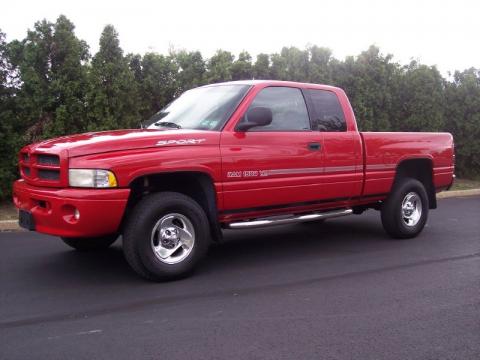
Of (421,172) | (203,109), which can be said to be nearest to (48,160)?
(203,109)

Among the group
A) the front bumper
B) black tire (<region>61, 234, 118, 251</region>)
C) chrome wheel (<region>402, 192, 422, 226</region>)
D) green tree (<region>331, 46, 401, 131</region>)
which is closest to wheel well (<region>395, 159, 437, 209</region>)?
chrome wheel (<region>402, 192, 422, 226</region>)

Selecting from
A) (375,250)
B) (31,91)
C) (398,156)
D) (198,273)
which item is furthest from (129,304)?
(31,91)

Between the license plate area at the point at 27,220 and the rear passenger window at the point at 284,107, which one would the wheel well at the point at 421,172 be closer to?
the rear passenger window at the point at 284,107

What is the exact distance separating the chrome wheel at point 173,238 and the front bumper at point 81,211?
42cm

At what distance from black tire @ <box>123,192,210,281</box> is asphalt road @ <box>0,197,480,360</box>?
0.54 ft

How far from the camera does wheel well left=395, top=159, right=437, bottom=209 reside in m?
7.23

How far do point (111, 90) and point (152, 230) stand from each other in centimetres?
599

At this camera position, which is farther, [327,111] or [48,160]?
[327,111]

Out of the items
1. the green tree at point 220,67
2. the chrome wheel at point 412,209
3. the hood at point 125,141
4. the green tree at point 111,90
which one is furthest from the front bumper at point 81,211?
the green tree at point 220,67

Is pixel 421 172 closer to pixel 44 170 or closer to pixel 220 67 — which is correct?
pixel 44 170

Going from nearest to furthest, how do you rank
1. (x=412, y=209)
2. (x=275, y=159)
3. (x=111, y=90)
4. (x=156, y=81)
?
(x=275, y=159) → (x=412, y=209) → (x=111, y=90) → (x=156, y=81)

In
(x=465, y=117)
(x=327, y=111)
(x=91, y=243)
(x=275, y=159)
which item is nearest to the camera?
(x=275, y=159)

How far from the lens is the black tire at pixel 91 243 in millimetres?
5949

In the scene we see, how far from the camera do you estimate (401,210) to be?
698 cm
